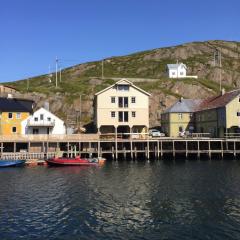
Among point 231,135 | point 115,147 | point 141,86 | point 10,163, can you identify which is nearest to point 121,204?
point 10,163

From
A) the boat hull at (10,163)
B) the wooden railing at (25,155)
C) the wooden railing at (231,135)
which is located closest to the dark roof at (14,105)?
the wooden railing at (25,155)

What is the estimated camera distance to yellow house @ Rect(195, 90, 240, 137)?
80.4 metres

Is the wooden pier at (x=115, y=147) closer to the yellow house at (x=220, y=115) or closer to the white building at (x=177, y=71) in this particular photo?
the yellow house at (x=220, y=115)

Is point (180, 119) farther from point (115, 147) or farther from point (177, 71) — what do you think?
point (177, 71)

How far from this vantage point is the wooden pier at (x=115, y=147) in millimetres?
74125

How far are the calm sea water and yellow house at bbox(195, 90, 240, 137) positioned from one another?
2332cm

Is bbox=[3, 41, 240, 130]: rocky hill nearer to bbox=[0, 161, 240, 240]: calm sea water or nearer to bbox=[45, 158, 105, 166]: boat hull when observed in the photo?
bbox=[45, 158, 105, 166]: boat hull

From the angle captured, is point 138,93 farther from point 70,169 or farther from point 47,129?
point 70,169

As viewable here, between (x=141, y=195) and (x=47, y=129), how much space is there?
46.2 m

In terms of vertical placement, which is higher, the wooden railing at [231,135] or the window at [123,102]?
the window at [123,102]

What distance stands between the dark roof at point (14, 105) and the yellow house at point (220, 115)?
40.8 metres

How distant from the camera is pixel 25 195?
4100 centimetres

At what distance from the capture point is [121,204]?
36688 millimetres

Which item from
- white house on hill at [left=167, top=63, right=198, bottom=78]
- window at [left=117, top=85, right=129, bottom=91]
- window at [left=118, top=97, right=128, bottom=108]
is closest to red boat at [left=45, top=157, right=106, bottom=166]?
window at [left=118, top=97, right=128, bottom=108]
